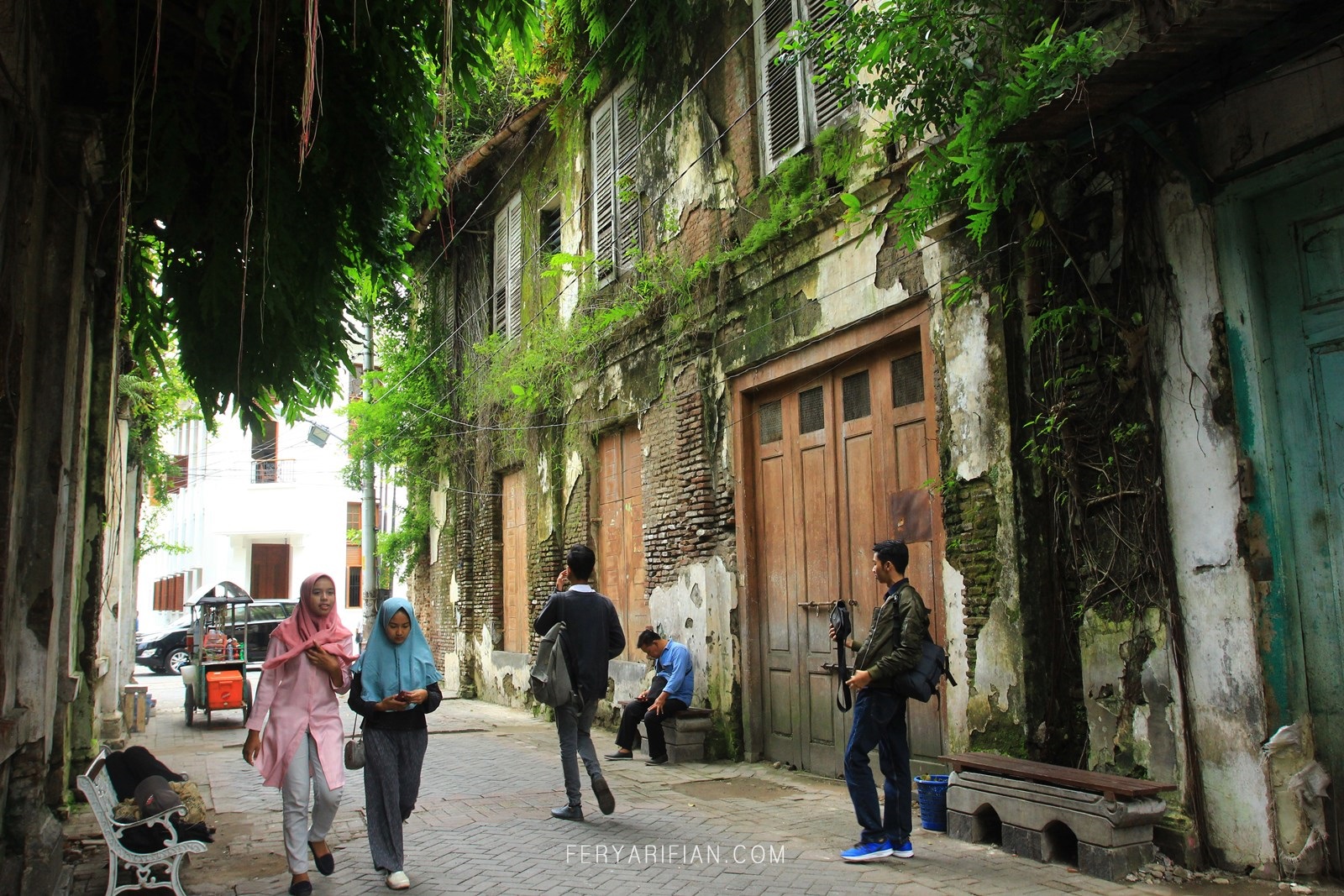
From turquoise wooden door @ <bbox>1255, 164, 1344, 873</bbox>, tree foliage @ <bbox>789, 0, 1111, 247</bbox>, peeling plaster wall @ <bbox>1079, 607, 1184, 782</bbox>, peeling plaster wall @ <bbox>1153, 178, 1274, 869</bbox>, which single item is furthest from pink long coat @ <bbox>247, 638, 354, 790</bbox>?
turquoise wooden door @ <bbox>1255, 164, 1344, 873</bbox>

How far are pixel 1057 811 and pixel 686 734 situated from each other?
4.29 m

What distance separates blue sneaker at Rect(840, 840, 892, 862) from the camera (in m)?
5.31

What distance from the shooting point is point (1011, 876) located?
4992 mm

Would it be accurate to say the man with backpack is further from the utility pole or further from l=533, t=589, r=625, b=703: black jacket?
the utility pole

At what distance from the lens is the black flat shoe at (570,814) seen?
21.6ft

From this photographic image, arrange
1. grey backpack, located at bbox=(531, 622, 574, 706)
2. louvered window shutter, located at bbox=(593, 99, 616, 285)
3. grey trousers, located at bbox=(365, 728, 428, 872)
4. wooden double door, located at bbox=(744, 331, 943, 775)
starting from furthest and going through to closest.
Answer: louvered window shutter, located at bbox=(593, 99, 616, 285)
wooden double door, located at bbox=(744, 331, 943, 775)
grey backpack, located at bbox=(531, 622, 574, 706)
grey trousers, located at bbox=(365, 728, 428, 872)

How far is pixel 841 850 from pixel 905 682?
3.37ft

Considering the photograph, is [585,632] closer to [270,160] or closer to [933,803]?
[933,803]

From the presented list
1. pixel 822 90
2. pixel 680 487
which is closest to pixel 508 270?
pixel 680 487

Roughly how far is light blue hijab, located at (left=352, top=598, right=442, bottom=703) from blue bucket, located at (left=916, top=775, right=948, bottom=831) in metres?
2.88

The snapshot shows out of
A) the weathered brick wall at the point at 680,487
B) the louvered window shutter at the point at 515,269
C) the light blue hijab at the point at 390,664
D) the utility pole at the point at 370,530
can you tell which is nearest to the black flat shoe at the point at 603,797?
the light blue hijab at the point at 390,664

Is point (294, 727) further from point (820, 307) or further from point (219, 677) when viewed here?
point (219, 677)

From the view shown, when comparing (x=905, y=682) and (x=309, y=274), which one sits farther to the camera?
(x=309, y=274)

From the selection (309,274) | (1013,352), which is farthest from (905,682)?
(309,274)
